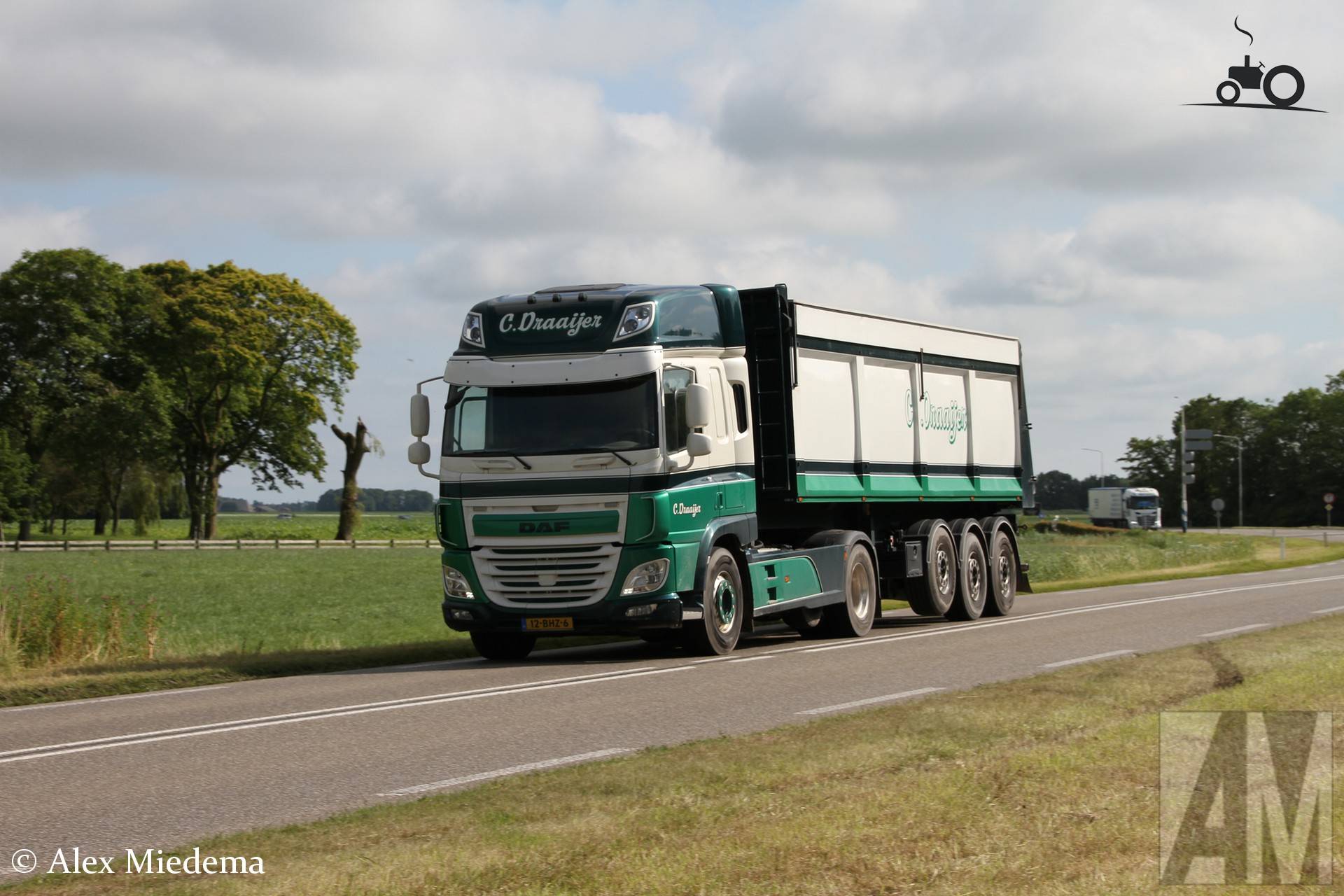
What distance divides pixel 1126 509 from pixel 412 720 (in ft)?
337

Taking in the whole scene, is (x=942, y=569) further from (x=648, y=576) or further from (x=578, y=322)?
(x=578, y=322)

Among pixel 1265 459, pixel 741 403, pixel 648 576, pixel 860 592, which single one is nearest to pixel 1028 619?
pixel 860 592

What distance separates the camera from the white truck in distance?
350 ft

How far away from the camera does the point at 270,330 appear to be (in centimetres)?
6488

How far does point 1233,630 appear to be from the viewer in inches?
680

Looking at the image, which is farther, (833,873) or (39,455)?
(39,455)

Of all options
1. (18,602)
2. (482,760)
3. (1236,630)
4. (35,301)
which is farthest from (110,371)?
(482,760)

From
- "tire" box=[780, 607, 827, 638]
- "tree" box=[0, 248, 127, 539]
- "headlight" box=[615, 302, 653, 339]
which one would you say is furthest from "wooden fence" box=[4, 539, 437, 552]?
"headlight" box=[615, 302, 653, 339]

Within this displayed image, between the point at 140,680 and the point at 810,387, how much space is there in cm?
806

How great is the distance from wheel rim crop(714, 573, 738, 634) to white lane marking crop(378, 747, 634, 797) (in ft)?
21.4

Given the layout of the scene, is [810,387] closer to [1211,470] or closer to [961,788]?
[961,788]

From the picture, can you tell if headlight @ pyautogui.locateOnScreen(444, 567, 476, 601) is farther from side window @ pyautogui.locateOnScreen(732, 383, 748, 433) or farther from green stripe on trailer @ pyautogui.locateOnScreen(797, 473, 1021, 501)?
green stripe on trailer @ pyautogui.locateOnScreen(797, 473, 1021, 501)

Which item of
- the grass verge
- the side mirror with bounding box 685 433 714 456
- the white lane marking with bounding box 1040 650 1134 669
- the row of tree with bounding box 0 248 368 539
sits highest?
the row of tree with bounding box 0 248 368 539

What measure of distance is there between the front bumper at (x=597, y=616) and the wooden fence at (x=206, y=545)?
152 feet
